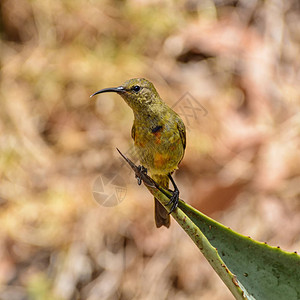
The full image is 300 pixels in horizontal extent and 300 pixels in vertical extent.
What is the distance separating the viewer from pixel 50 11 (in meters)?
4.52

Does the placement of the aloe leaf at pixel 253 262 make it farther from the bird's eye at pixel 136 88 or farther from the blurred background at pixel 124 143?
the blurred background at pixel 124 143

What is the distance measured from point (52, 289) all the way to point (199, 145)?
1.49m

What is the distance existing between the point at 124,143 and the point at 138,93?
7.77ft

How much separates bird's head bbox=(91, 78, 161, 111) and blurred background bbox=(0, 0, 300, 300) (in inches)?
64.1

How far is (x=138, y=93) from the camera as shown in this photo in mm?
1559

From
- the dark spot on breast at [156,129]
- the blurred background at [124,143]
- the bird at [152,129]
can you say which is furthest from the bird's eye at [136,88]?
the blurred background at [124,143]

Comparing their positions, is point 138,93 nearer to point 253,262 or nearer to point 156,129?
point 156,129

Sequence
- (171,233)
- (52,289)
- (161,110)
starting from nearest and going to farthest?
(161,110), (52,289), (171,233)

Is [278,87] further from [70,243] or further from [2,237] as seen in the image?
[2,237]

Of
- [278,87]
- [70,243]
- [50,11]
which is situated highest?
[50,11]

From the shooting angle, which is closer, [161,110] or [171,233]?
[161,110]

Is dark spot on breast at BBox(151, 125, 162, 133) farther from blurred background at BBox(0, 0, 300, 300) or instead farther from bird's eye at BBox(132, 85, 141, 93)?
blurred background at BBox(0, 0, 300, 300)

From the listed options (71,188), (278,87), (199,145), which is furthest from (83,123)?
(278,87)

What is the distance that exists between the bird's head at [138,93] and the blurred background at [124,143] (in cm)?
163
